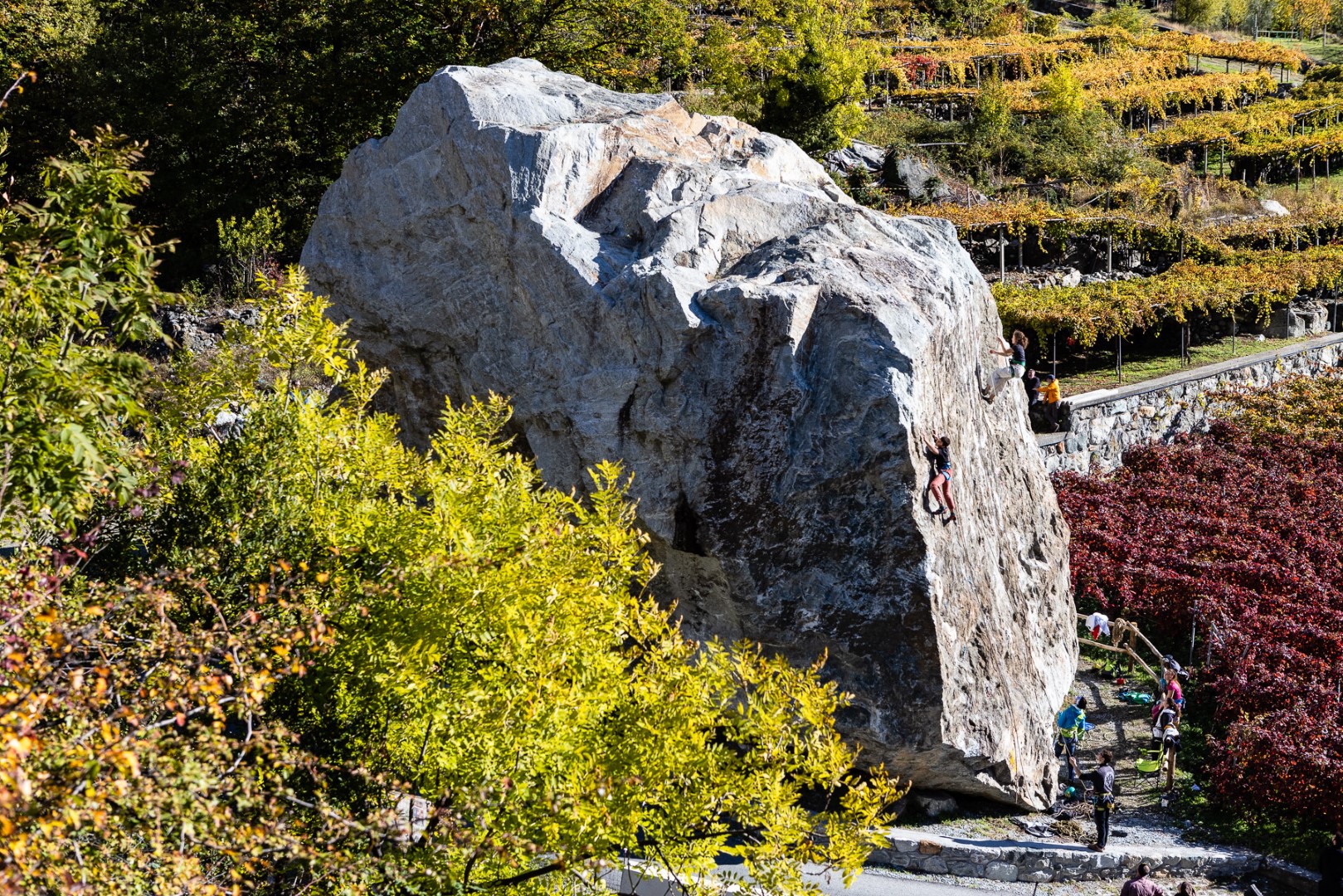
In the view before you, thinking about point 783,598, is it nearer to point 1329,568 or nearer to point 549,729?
point 549,729

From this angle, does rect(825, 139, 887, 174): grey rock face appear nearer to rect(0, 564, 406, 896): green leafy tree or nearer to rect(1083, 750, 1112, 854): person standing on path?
rect(1083, 750, 1112, 854): person standing on path

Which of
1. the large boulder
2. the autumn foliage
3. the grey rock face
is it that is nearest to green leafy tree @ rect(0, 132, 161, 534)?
the large boulder

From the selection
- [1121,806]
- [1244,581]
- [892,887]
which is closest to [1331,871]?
[1121,806]

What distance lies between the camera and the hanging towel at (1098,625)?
1764cm

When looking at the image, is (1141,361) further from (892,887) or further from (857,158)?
(892,887)

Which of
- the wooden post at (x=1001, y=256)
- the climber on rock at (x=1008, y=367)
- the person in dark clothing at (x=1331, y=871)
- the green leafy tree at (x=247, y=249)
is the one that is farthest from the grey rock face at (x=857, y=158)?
the person in dark clothing at (x=1331, y=871)

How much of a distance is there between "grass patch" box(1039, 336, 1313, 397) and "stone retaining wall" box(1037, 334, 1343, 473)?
55 cm

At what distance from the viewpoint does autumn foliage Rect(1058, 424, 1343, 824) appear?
14.0 m

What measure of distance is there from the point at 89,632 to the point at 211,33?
21.9m

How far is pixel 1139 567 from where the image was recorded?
19.1 m

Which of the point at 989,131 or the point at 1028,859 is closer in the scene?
the point at 1028,859

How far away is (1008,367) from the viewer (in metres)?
14.3

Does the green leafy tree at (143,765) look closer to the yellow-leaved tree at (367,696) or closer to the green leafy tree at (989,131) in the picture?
the yellow-leaved tree at (367,696)

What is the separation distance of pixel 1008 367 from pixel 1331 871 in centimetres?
635
